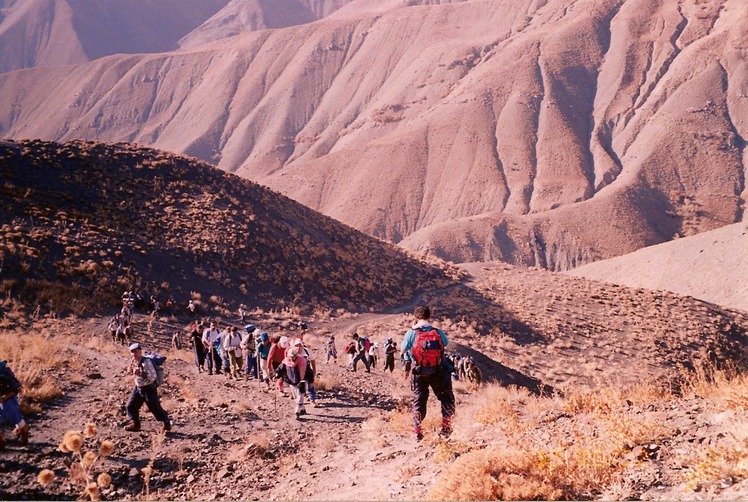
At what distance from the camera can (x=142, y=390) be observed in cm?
829

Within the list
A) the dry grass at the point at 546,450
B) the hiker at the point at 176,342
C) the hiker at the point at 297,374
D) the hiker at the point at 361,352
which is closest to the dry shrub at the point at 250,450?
the hiker at the point at 297,374

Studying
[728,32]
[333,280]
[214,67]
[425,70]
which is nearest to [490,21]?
[425,70]

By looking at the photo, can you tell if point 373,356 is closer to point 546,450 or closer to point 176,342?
point 176,342

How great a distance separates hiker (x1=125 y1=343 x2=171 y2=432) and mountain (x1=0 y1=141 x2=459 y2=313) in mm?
15139

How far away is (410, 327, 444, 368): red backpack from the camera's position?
6.92 meters

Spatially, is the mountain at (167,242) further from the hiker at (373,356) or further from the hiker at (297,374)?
the hiker at (297,374)

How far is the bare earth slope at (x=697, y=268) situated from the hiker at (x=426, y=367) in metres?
43.6

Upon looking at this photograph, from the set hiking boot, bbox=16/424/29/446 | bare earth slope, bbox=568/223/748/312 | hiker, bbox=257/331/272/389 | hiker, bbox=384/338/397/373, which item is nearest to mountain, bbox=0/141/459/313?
hiker, bbox=384/338/397/373

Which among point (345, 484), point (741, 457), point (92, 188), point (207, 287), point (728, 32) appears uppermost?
point (728, 32)

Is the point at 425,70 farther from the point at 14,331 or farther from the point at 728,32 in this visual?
the point at 14,331

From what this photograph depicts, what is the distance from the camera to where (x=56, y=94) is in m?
170

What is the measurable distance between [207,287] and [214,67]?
154 metres

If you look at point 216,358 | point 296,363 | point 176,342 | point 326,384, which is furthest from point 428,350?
point 176,342

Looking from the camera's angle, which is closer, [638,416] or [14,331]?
[638,416]
